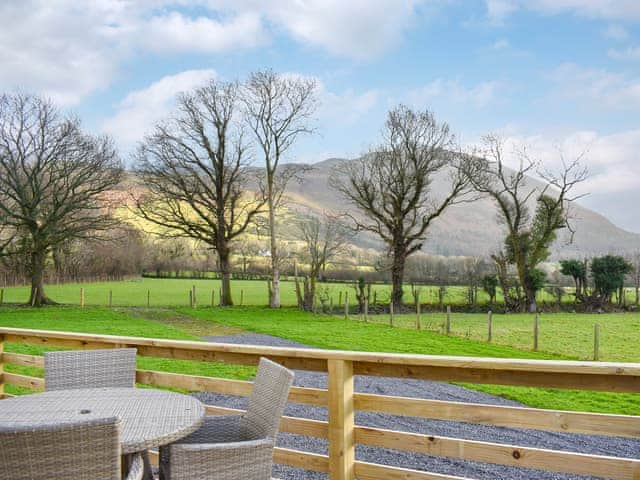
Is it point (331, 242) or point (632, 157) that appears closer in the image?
point (331, 242)

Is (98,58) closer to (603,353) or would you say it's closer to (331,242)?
(331,242)

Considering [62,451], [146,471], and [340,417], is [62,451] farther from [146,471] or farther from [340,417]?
[340,417]

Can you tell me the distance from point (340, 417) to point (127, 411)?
3.19ft

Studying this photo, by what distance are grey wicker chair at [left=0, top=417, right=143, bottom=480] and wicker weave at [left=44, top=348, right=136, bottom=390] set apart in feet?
4.86

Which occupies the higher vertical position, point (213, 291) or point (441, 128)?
point (441, 128)

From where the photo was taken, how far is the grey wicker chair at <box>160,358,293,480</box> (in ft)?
6.82

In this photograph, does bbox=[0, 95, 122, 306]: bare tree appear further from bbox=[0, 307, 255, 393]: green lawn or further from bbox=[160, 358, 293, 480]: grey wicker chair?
bbox=[160, 358, 293, 480]: grey wicker chair

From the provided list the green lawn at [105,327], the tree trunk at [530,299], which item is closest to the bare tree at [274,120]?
the green lawn at [105,327]

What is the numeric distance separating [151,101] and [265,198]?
460 inches

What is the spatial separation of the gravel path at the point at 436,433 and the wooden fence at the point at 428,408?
1.33 m

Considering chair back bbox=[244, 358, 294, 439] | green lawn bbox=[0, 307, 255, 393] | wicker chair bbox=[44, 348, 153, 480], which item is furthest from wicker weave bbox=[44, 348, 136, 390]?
green lawn bbox=[0, 307, 255, 393]

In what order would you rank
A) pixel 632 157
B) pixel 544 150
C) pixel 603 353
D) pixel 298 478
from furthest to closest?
1. pixel 632 157
2. pixel 544 150
3. pixel 603 353
4. pixel 298 478

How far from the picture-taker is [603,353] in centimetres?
1273

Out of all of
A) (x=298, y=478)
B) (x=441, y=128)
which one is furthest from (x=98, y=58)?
(x=298, y=478)
